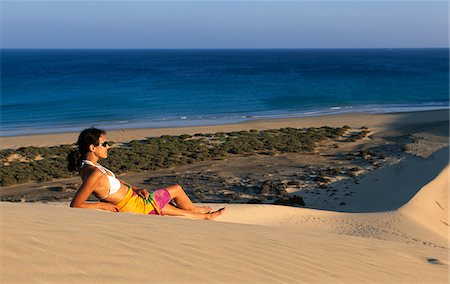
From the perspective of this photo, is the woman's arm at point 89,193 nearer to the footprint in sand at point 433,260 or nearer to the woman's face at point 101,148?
the woman's face at point 101,148

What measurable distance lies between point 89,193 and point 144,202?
2.47 feet

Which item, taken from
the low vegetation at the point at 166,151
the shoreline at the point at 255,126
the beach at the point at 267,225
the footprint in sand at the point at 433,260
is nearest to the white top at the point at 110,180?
the beach at the point at 267,225

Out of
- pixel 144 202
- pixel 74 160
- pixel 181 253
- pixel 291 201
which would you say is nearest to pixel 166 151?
pixel 291 201

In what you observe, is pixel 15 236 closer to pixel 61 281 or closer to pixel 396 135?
pixel 61 281

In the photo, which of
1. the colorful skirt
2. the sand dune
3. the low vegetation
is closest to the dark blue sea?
the low vegetation

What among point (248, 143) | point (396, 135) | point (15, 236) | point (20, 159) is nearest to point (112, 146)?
point (20, 159)

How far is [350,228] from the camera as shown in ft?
29.1

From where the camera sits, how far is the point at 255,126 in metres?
25.3

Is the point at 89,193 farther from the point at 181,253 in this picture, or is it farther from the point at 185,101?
the point at 185,101

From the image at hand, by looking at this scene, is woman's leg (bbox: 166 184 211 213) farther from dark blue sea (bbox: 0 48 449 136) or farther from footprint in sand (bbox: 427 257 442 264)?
dark blue sea (bbox: 0 48 449 136)

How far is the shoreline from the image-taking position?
21438 millimetres

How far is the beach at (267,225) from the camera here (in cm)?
355

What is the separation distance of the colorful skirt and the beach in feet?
1.33

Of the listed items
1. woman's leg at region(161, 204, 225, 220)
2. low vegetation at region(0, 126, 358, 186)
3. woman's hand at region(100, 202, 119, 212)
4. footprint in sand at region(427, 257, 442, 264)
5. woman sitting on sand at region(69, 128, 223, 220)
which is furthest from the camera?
low vegetation at region(0, 126, 358, 186)
